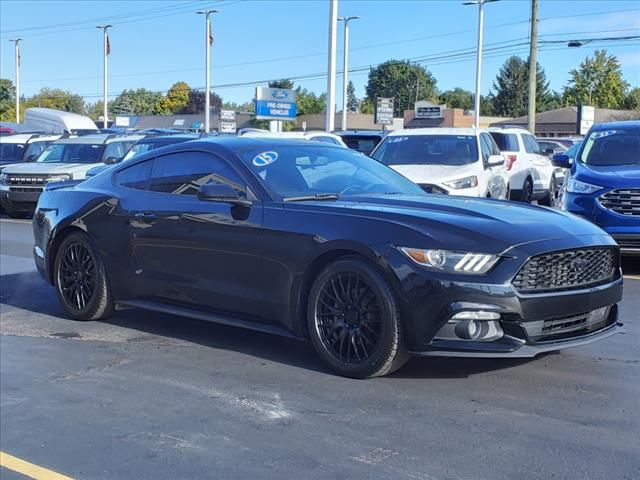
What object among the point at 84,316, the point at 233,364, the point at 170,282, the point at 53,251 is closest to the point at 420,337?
the point at 233,364

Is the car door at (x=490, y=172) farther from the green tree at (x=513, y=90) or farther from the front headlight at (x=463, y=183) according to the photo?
the green tree at (x=513, y=90)

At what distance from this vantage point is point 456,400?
16.0 ft

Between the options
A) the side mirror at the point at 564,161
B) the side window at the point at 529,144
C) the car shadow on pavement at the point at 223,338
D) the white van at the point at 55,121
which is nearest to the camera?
the car shadow on pavement at the point at 223,338

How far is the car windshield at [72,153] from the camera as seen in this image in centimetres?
1854

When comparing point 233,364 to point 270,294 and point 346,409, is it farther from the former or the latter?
point 346,409

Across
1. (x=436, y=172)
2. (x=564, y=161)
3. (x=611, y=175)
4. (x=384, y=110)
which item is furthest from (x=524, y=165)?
(x=384, y=110)

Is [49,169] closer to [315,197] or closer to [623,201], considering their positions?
[623,201]

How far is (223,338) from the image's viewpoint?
661cm

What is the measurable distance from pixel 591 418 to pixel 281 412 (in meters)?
1.78

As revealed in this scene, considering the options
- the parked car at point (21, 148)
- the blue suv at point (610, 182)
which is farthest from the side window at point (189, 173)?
the parked car at point (21, 148)

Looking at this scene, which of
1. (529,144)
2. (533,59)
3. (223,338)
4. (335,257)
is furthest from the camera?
(533,59)

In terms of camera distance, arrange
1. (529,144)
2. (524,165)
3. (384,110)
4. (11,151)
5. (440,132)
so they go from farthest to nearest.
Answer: (384,110) < (11,151) < (529,144) < (524,165) < (440,132)

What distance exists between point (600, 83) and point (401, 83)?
42.7m

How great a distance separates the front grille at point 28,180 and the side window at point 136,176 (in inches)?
432
